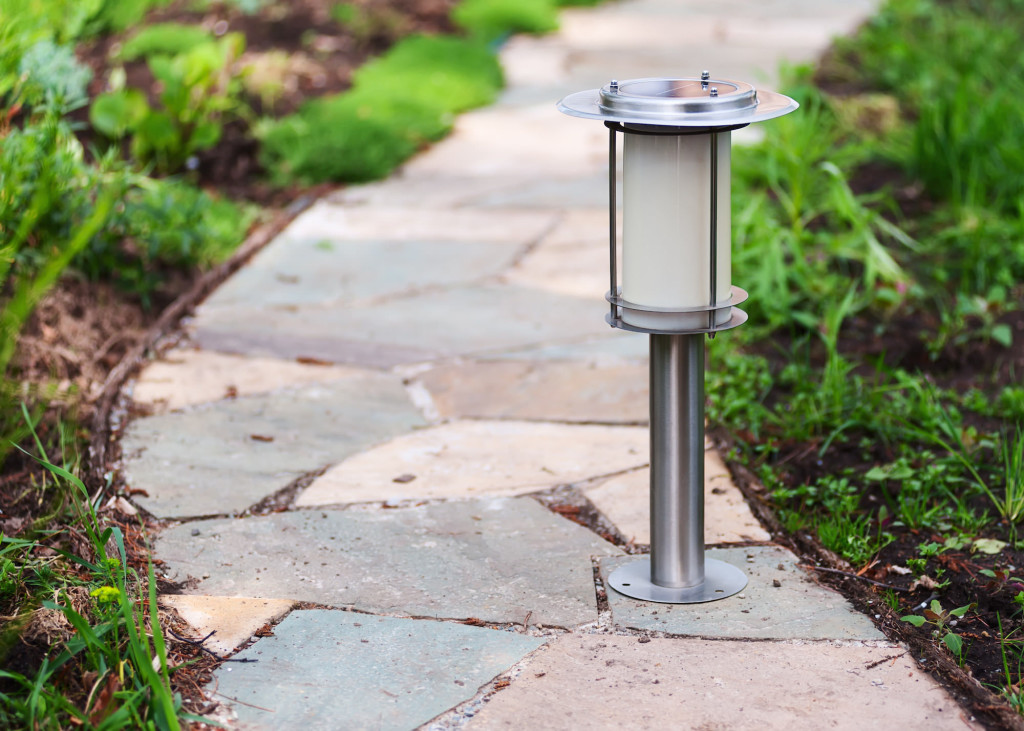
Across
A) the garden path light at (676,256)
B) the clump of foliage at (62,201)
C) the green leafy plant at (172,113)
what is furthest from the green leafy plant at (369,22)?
the garden path light at (676,256)

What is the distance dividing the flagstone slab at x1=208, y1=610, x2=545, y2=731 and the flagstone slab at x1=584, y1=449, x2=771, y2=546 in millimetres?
552

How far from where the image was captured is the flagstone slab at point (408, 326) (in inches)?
138

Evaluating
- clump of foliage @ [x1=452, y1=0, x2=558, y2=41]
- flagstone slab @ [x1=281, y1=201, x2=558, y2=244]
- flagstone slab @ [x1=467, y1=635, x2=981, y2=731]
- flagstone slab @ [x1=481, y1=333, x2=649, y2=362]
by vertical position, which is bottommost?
flagstone slab @ [x1=467, y1=635, x2=981, y2=731]

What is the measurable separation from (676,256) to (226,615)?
1077 millimetres

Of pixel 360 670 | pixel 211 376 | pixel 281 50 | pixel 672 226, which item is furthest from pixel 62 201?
pixel 281 50

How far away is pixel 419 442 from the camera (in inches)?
117

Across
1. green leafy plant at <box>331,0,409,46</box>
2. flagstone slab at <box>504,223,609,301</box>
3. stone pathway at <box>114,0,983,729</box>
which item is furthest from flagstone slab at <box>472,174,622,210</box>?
green leafy plant at <box>331,0,409,46</box>

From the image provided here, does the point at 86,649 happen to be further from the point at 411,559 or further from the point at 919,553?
the point at 919,553

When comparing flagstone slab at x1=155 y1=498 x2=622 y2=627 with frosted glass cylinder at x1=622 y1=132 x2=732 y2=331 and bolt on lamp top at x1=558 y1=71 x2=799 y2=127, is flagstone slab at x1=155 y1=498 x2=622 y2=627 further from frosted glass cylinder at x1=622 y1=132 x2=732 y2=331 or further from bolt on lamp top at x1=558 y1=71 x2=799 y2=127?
bolt on lamp top at x1=558 y1=71 x2=799 y2=127

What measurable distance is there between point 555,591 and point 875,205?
111 inches

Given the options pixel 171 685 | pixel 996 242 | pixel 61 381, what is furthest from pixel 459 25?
pixel 171 685

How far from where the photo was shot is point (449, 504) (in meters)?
2.64

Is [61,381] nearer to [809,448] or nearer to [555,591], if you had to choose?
[555,591]

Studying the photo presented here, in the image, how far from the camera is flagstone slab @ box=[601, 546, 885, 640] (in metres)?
2.10
